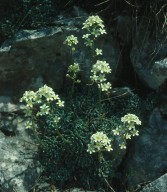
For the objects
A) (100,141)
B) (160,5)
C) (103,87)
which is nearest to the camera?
(100,141)

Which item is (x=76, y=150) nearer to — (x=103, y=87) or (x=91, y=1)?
(x=103, y=87)

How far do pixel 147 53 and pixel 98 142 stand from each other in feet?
4.37

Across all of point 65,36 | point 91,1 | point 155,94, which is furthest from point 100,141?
point 91,1

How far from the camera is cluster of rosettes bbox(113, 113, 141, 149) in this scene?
15.8 ft

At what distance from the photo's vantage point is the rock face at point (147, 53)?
550cm

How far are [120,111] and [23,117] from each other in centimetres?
105

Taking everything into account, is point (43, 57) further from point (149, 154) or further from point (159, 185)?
point (159, 185)

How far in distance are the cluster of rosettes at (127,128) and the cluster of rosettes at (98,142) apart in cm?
16

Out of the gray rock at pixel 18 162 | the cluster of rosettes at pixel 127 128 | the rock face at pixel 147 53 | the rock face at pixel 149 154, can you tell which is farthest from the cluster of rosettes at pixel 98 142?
the rock face at pixel 147 53

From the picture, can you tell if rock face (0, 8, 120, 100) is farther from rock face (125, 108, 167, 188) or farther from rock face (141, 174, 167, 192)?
rock face (141, 174, 167, 192)

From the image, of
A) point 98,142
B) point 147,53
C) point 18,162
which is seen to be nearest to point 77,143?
point 98,142

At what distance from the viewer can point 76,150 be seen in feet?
17.3

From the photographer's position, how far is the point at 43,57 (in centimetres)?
561

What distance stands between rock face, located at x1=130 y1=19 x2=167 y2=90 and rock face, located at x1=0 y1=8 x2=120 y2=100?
0.24 m
